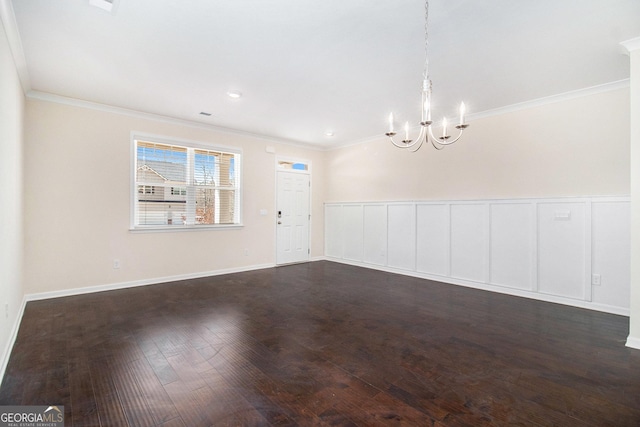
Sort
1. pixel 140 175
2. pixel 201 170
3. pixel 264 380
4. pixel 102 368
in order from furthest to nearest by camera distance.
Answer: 1. pixel 201 170
2. pixel 140 175
3. pixel 102 368
4. pixel 264 380

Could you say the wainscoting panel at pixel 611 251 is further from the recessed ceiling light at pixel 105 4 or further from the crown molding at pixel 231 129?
the recessed ceiling light at pixel 105 4

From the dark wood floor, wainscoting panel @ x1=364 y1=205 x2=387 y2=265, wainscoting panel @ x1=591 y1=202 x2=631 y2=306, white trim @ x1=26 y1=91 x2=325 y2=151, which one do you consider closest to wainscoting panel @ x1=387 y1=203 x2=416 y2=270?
wainscoting panel @ x1=364 y1=205 x2=387 y2=265

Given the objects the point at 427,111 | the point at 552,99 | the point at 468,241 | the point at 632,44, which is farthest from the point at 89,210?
the point at 552,99

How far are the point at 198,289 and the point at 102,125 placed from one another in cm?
284

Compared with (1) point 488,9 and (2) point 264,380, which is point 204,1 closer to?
(1) point 488,9

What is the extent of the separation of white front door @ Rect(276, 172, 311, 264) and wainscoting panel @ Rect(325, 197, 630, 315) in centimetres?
157

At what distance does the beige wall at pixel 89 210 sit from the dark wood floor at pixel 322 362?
1.84 feet

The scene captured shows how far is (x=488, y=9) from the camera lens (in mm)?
2189

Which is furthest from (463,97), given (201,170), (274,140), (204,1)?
(201,170)

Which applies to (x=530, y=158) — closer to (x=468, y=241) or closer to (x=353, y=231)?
(x=468, y=241)

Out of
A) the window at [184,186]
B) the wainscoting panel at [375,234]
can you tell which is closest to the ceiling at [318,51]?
the window at [184,186]

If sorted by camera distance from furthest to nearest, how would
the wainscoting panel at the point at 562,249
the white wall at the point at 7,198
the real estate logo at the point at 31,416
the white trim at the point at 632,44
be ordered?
the wainscoting panel at the point at 562,249 → the white trim at the point at 632,44 → the white wall at the point at 7,198 → the real estate logo at the point at 31,416

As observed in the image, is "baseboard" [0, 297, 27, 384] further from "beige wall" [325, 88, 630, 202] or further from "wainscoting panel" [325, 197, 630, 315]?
"beige wall" [325, 88, 630, 202]

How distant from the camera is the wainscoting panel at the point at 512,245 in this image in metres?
4.07
